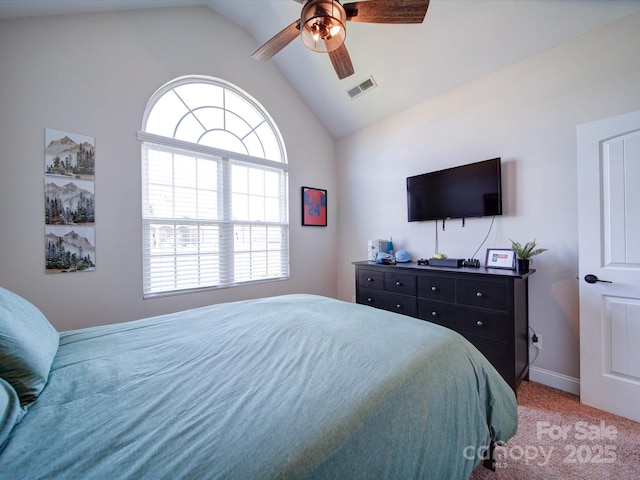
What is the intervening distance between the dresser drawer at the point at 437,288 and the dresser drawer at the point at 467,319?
54mm

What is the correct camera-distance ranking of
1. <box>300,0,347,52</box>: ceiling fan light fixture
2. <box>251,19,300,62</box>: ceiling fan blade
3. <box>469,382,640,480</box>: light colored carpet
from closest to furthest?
<box>469,382,640,480</box>: light colored carpet
<box>300,0,347,52</box>: ceiling fan light fixture
<box>251,19,300,62</box>: ceiling fan blade

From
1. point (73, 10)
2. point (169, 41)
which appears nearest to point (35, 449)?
point (73, 10)

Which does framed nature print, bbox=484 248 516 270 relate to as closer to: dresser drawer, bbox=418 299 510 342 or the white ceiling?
dresser drawer, bbox=418 299 510 342

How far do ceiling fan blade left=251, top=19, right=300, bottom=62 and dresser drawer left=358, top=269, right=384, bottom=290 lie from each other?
2.11 meters

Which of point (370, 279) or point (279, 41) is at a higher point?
point (279, 41)

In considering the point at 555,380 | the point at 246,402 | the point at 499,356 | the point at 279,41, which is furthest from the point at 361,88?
the point at 555,380

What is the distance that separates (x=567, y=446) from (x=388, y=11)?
8.98 feet

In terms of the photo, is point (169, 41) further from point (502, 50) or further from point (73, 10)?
point (502, 50)

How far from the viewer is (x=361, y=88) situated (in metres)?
2.88

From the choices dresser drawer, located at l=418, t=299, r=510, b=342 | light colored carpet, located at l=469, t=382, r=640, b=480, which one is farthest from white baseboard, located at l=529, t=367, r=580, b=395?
dresser drawer, located at l=418, t=299, r=510, b=342

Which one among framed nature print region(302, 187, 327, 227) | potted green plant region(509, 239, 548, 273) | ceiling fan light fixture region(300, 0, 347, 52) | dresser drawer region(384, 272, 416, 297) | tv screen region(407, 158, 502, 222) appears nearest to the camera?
ceiling fan light fixture region(300, 0, 347, 52)

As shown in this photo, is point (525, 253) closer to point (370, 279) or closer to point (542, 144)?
point (542, 144)

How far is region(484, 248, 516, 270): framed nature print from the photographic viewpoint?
210 cm

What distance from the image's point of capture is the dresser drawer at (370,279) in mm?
2615
